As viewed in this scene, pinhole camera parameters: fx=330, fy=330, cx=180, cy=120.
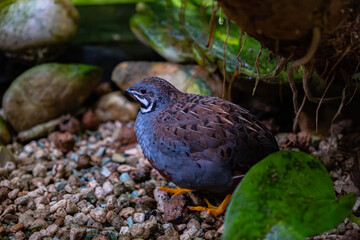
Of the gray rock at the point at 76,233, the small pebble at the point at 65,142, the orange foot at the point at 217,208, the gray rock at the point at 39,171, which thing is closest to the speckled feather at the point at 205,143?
the orange foot at the point at 217,208

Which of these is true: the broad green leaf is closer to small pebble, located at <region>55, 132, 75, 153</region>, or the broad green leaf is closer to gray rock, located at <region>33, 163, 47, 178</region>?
small pebble, located at <region>55, 132, 75, 153</region>

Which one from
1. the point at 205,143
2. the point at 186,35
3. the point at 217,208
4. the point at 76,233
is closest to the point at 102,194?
the point at 76,233

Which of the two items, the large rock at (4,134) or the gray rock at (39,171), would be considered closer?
the gray rock at (39,171)

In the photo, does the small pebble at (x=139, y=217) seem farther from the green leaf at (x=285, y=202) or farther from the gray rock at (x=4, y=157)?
the gray rock at (x=4, y=157)

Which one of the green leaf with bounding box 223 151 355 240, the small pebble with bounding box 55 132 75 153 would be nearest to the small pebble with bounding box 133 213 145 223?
the green leaf with bounding box 223 151 355 240

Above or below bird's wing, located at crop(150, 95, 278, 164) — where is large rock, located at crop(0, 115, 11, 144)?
below

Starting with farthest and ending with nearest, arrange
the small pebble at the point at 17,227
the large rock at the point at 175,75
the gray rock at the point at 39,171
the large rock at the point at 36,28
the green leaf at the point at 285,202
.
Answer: the large rock at the point at 36,28
the large rock at the point at 175,75
the gray rock at the point at 39,171
the small pebble at the point at 17,227
the green leaf at the point at 285,202

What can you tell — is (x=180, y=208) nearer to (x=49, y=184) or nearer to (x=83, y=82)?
(x=49, y=184)
